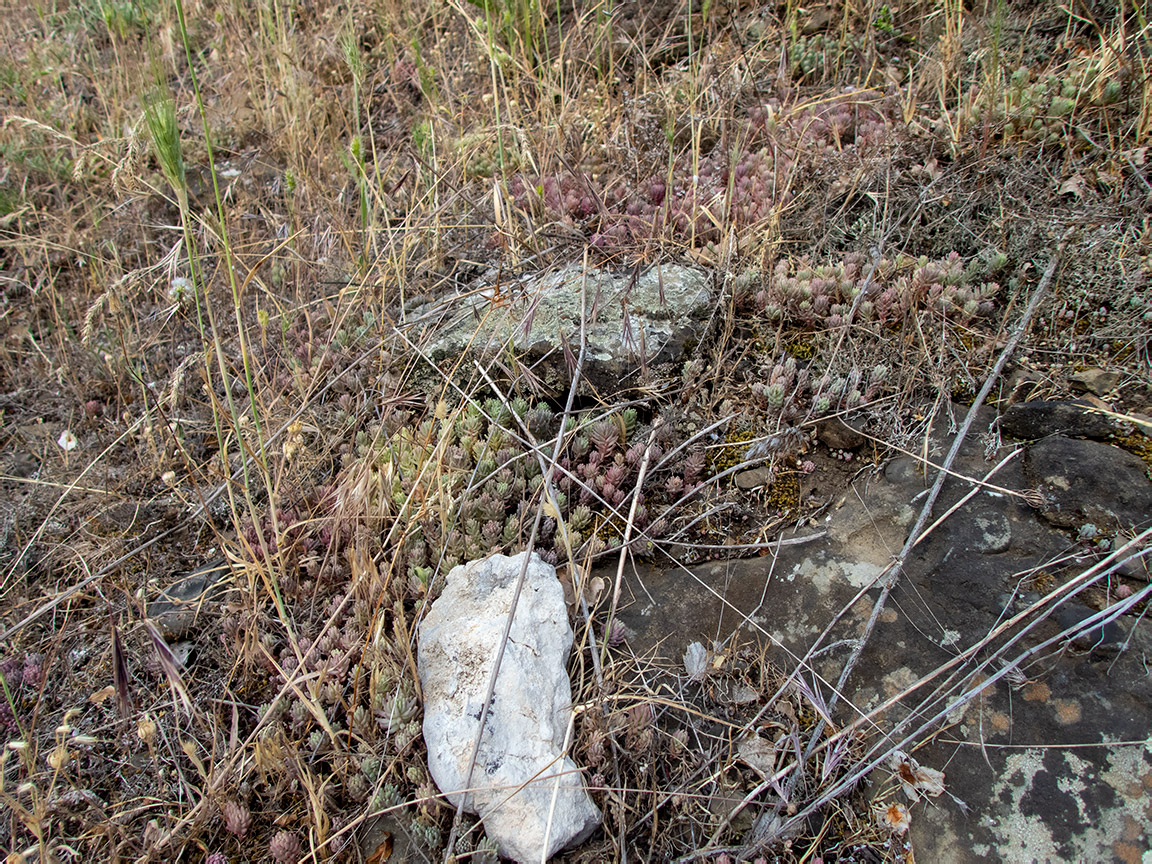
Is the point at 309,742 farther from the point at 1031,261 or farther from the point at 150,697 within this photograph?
the point at 1031,261

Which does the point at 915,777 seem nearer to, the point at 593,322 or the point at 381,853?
the point at 381,853

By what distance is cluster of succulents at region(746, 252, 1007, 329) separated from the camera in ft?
11.0

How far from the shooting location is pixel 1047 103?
148 inches

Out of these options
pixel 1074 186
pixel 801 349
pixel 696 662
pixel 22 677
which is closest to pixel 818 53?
pixel 1074 186

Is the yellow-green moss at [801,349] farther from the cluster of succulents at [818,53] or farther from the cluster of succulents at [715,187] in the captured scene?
the cluster of succulents at [818,53]

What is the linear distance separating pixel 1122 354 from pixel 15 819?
15.2 ft

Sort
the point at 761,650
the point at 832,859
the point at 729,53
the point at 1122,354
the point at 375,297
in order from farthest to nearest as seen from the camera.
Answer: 1. the point at 729,53
2. the point at 375,297
3. the point at 1122,354
4. the point at 761,650
5. the point at 832,859

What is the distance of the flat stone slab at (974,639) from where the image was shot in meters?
2.22

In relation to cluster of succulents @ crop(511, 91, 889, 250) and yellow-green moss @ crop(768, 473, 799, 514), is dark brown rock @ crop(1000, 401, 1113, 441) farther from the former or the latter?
cluster of succulents @ crop(511, 91, 889, 250)

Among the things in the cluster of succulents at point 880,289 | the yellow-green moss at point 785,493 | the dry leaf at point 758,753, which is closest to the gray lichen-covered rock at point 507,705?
the dry leaf at point 758,753

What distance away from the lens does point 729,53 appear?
484 cm

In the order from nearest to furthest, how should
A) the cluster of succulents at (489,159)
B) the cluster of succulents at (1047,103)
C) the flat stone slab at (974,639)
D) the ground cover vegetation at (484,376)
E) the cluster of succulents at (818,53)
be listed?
the flat stone slab at (974,639)
the ground cover vegetation at (484,376)
the cluster of succulents at (1047,103)
the cluster of succulents at (489,159)
the cluster of succulents at (818,53)

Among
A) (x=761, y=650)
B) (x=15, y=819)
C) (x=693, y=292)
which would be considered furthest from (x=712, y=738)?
(x=15, y=819)

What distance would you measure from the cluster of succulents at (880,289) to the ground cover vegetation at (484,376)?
2 centimetres
